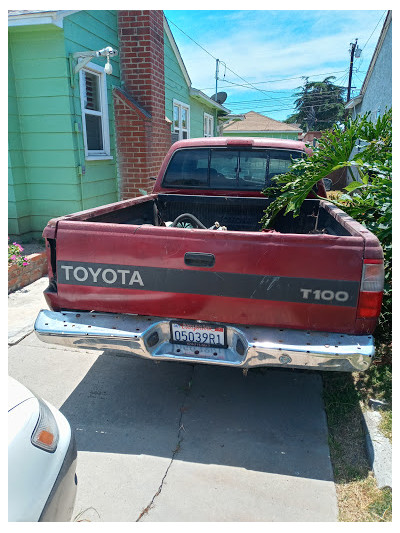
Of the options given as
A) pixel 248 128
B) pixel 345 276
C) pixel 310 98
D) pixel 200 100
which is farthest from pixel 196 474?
pixel 310 98

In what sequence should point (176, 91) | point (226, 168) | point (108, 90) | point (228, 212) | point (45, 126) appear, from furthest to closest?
1. point (176, 91)
2. point (108, 90)
3. point (45, 126)
4. point (226, 168)
5. point (228, 212)

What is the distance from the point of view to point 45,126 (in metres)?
5.98

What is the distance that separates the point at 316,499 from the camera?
7.25 ft

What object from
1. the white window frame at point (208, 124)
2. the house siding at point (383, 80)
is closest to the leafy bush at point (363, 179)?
the house siding at point (383, 80)

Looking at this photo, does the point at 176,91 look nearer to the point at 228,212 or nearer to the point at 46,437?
the point at 228,212

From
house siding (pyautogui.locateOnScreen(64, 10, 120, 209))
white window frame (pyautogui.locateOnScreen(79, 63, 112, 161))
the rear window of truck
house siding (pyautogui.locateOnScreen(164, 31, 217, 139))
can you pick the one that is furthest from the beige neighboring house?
the rear window of truck

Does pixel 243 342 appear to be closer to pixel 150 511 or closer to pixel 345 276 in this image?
pixel 345 276

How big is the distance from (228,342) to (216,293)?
352 mm

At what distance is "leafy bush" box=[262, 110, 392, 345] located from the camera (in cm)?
349

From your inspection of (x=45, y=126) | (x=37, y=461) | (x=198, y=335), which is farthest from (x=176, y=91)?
(x=37, y=461)

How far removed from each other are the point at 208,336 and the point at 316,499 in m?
1.13

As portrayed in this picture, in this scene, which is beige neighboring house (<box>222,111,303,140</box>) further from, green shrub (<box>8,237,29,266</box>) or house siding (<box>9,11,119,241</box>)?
green shrub (<box>8,237,29,266</box>)

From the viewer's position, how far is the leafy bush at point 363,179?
3.49m

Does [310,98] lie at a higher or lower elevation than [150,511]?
higher
